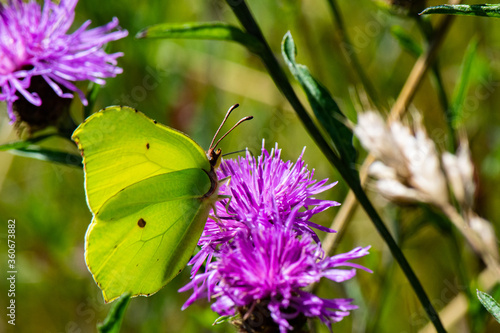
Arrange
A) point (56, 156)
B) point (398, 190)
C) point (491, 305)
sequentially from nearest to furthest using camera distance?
point (491, 305)
point (398, 190)
point (56, 156)

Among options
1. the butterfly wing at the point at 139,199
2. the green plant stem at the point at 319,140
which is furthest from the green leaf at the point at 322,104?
the butterfly wing at the point at 139,199

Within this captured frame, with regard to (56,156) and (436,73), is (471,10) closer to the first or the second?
(436,73)

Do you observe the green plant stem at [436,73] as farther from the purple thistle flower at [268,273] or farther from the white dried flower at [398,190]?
the purple thistle flower at [268,273]

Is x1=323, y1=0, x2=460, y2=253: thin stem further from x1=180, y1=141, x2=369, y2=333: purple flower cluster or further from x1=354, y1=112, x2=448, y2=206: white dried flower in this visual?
x1=180, y1=141, x2=369, y2=333: purple flower cluster

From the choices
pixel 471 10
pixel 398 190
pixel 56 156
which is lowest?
pixel 56 156

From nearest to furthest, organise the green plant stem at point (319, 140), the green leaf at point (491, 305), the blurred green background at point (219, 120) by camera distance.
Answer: the green leaf at point (491, 305) < the green plant stem at point (319, 140) < the blurred green background at point (219, 120)

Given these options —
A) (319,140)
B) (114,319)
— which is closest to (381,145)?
(319,140)

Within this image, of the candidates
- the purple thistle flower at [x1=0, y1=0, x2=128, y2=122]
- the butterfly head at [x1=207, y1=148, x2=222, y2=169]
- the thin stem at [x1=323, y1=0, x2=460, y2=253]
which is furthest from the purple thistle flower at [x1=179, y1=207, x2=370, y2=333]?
the purple thistle flower at [x1=0, y1=0, x2=128, y2=122]
